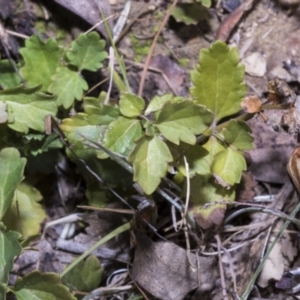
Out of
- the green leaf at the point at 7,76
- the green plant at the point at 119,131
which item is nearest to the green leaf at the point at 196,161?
the green plant at the point at 119,131

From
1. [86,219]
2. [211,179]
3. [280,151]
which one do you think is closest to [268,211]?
A: [211,179]

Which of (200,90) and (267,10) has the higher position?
(267,10)

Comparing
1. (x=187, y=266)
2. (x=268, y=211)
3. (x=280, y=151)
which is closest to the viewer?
(x=268, y=211)

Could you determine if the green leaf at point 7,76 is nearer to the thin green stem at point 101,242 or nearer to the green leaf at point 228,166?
the thin green stem at point 101,242

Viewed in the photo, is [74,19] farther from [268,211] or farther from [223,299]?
[223,299]

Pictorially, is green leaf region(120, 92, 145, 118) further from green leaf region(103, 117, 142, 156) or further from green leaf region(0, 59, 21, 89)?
green leaf region(0, 59, 21, 89)

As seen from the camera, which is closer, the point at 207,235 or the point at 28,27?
the point at 207,235
